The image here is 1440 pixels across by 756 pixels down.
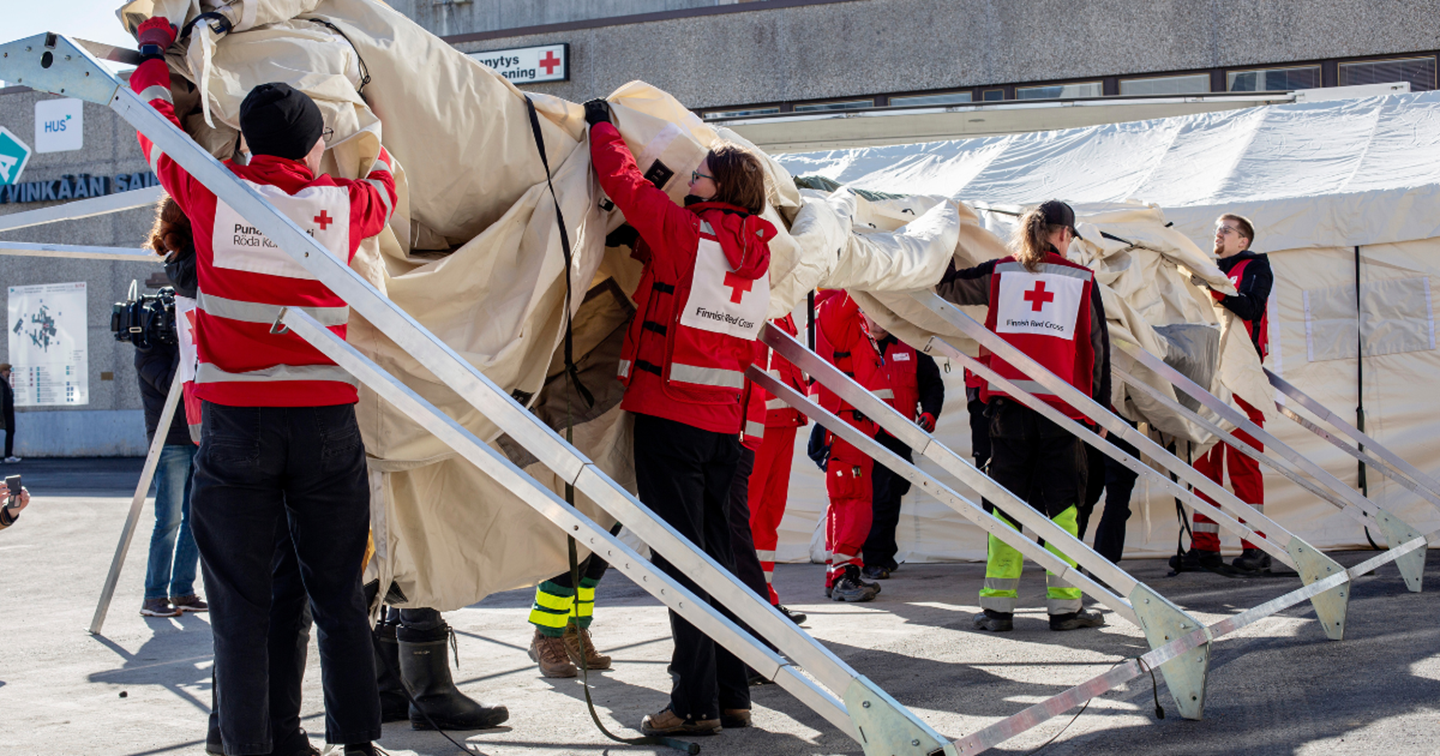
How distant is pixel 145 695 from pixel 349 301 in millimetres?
2458

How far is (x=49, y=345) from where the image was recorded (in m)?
18.8

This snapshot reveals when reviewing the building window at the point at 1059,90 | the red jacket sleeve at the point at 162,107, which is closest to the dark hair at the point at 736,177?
the red jacket sleeve at the point at 162,107

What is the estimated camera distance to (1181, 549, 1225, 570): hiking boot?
6879 millimetres

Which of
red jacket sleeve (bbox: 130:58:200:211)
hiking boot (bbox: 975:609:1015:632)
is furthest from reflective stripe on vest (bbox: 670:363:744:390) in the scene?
hiking boot (bbox: 975:609:1015:632)

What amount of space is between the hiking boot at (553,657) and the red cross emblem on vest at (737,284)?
5.42 feet

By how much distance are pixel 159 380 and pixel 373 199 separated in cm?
368

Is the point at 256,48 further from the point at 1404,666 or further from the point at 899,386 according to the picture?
the point at 899,386

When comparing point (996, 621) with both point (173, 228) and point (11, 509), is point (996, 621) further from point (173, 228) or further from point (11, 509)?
point (11, 509)

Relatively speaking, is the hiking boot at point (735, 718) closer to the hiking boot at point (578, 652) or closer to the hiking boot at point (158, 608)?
the hiking boot at point (578, 652)

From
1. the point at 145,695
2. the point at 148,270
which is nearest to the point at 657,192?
the point at 145,695

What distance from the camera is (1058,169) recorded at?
862 centimetres

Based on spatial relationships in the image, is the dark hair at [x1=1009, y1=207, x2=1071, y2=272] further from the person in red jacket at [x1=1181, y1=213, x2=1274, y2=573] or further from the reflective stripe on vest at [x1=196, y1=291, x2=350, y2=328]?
the reflective stripe on vest at [x1=196, y1=291, x2=350, y2=328]

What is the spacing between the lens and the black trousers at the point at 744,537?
4.19m

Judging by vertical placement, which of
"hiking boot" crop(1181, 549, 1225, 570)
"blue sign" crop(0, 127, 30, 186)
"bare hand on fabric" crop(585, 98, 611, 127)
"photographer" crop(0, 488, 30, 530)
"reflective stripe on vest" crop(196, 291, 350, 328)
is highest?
"blue sign" crop(0, 127, 30, 186)
